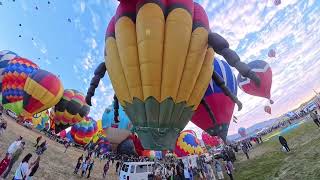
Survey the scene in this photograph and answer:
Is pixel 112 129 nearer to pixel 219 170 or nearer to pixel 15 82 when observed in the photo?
pixel 15 82

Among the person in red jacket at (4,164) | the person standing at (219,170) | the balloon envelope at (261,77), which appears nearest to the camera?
the person in red jacket at (4,164)

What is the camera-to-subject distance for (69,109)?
27.7 m

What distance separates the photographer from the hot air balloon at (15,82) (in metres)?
25.2

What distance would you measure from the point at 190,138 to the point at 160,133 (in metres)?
24.0

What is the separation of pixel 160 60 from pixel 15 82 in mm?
21555

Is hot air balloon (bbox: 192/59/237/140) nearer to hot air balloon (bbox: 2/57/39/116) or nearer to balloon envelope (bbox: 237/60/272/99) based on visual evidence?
balloon envelope (bbox: 237/60/272/99)

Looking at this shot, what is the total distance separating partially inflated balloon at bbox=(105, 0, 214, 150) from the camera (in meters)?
8.06

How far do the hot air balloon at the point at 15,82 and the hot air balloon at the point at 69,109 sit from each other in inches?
145

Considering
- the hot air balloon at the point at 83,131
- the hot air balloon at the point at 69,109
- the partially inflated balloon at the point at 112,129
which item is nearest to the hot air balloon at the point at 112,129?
the partially inflated balloon at the point at 112,129

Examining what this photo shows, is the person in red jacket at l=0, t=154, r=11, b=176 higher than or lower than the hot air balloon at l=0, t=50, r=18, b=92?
lower

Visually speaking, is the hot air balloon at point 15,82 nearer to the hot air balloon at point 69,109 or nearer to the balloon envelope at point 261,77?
the hot air balloon at point 69,109

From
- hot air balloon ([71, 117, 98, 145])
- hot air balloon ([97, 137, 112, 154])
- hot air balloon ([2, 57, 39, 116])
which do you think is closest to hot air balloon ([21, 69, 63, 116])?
hot air balloon ([2, 57, 39, 116])

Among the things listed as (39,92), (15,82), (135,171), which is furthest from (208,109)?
(15,82)

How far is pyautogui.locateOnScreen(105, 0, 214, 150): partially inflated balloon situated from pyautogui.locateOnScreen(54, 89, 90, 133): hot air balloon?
20539 millimetres
